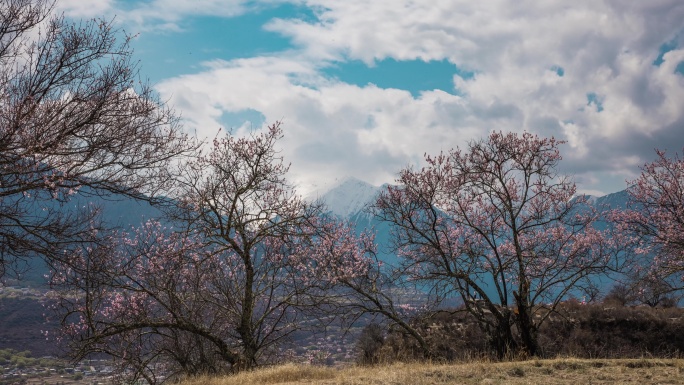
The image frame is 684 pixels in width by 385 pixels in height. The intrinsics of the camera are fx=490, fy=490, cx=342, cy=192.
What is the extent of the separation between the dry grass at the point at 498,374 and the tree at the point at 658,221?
34.0ft

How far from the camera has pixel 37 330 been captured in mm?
126250

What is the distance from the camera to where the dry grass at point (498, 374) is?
9.14 meters

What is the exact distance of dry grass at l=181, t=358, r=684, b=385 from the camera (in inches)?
360

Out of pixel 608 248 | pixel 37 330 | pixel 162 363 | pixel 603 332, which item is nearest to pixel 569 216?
pixel 608 248

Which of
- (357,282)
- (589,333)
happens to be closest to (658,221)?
(589,333)

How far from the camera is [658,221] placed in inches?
883

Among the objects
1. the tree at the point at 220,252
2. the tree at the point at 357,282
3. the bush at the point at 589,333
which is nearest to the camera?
the tree at the point at 220,252

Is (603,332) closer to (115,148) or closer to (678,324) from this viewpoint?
(678,324)

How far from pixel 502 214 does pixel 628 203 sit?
37.8 feet

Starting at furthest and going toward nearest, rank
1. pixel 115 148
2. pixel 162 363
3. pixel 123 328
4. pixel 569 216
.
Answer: pixel 162 363 → pixel 569 216 → pixel 123 328 → pixel 115 148

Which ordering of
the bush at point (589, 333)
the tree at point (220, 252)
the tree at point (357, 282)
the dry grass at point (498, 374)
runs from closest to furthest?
the dry grass at point (498, 374) → the tree at point (220, 252) → the tree at point (357, 282) → the bush at point (589, 333)

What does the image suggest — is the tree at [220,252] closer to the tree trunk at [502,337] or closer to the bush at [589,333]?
the tree trunk at [502,337]

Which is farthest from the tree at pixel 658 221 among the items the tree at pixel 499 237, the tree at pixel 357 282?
the tree at pixel 357 282

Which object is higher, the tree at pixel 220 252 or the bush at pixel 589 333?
the tree at pixel 220 252
